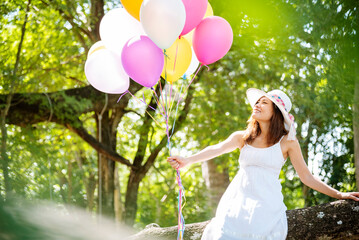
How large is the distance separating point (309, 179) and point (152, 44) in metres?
1.29

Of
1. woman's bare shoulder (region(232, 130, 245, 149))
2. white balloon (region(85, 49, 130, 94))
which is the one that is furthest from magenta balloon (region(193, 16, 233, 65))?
woman's bare shoulder (region(232, 130, 245, 149))

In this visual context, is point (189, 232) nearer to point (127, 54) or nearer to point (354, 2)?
point (127, 54)

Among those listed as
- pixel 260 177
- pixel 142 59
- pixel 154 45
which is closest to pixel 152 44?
pixel 154 45

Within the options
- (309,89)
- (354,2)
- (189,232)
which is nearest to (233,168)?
(309,89)

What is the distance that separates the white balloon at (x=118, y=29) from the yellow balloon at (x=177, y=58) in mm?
268

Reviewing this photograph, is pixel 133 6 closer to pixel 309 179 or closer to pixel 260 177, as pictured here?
pixel 260 177

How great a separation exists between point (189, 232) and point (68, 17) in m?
4.07

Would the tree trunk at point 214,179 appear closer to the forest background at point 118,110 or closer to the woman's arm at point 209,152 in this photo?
the forest background at point 118,110

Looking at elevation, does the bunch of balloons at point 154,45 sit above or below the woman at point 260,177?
above

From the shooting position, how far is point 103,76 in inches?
111

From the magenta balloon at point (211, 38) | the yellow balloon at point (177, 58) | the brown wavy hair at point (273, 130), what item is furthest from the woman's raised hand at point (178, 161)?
the magenta balloon at point (211, 38)

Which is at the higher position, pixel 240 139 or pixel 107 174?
pixel 107 174

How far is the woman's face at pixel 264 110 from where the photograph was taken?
250 cm

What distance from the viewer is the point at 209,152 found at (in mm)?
2463
